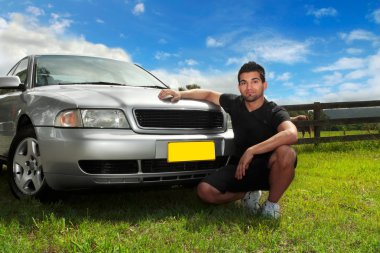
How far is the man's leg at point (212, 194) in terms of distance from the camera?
10.9 feet

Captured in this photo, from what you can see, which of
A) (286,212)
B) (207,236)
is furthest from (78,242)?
(286,212)

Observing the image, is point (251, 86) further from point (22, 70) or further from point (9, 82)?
point (22, 70)

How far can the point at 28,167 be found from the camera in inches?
142

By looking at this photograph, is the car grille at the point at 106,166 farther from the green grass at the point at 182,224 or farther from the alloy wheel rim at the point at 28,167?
the alloy wheel rim at the point at 28,167

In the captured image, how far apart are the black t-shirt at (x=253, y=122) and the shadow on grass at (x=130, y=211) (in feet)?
1.97

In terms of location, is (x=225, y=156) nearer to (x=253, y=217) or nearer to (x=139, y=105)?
(x=253, y=217)

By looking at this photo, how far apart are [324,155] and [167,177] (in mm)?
5943

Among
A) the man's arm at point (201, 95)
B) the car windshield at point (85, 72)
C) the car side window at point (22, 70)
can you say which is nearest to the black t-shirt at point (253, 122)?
the man's arm at point (201, 95)

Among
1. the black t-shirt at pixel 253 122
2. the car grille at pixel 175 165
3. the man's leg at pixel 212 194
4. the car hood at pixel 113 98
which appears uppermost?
the car hood at pixel 113 98

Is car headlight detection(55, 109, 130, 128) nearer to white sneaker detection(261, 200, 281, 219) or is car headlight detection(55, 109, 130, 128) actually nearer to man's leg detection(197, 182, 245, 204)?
man's leg detection(197, 182, 245, 204)

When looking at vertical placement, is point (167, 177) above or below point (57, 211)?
above

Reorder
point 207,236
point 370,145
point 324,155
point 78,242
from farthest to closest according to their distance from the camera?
point 370,145 < point 324,155 < point 207,236 < point 78,242

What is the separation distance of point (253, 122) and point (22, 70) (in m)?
2.92

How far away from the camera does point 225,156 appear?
3549 millimetres
